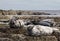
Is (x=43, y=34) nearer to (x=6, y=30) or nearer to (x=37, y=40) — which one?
(x=37, y=40)

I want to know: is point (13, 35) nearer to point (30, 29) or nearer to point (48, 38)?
point (30, 29)

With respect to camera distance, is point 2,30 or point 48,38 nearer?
point 48,38

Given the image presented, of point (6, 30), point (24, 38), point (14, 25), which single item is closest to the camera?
point (24, 38)

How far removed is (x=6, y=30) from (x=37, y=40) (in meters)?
2.51

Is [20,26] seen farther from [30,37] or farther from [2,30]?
[30,37]

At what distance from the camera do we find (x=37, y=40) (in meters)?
11.8

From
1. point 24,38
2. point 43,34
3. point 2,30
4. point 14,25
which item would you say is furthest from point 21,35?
point 14,25

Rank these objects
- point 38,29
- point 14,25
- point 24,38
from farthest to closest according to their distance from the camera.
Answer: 1. point 14,25
2. point 38,29
3. point 24,38

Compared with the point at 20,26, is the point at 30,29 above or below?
above

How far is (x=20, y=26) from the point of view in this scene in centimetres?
1562

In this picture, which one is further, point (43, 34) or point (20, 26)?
point (20, 26)

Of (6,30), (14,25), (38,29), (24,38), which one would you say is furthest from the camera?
(14,25)

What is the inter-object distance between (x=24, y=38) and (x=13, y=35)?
0.63 m

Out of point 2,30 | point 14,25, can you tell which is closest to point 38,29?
point 2,30
